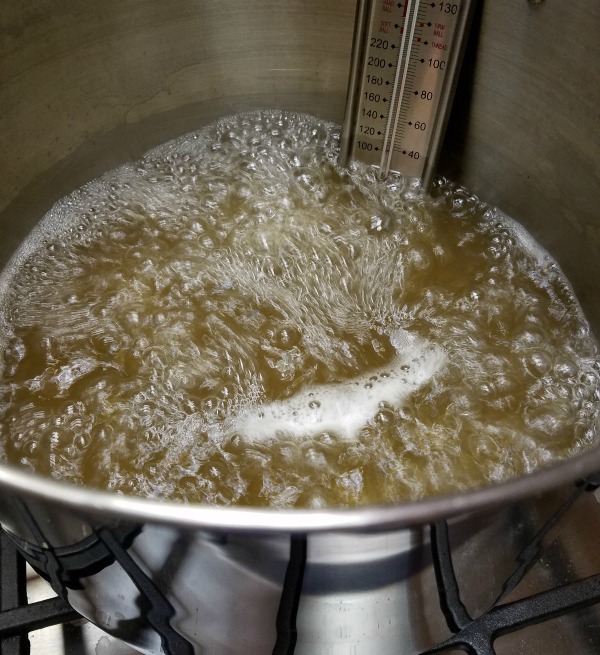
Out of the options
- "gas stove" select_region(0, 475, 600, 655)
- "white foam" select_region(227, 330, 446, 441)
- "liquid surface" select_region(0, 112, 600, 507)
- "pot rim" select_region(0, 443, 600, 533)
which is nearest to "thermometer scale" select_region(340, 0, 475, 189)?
"liquid surface" select_region(0, 112, 600, 507)

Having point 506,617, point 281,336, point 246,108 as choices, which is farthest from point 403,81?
point 506,617

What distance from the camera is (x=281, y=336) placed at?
100cm

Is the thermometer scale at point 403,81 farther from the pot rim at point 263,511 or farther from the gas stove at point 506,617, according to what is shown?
the pot rim at point 263,511

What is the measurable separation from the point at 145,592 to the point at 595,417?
26.3 inches

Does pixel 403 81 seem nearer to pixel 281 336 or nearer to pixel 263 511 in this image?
pixel 281 336

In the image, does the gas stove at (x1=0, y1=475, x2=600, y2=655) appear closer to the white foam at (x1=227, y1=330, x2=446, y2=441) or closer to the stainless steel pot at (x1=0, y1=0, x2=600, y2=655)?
the stainless steel pot at (x1=0, y1=0, x2=600, y2=655)

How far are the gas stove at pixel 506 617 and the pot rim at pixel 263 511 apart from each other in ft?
0.92

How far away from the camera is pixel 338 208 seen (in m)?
1.20

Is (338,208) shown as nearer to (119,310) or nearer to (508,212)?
(508,212)

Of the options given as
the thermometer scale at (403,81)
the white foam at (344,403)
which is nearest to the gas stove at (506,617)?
the white foam at (344,403)

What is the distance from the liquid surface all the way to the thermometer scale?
0.05 metres

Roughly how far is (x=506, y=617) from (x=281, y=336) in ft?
1.55

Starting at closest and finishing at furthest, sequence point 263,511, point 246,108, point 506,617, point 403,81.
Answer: point 263,511 → point 506,617 → point 403,81 → point 246,108

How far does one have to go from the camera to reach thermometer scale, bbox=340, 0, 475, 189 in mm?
1073
